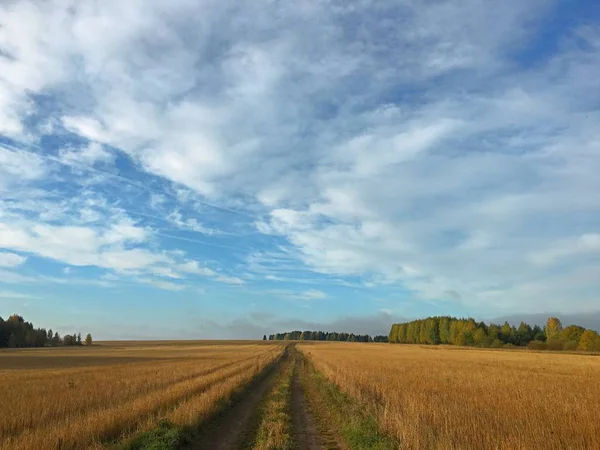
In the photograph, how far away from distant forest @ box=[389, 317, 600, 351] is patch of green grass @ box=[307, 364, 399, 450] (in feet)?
349

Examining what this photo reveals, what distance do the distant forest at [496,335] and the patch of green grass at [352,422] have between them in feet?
349

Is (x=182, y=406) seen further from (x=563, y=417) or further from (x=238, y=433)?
(x=563, y=417)

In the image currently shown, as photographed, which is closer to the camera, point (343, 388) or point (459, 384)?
point (343, 388)

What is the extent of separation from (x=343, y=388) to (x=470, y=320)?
140 metres

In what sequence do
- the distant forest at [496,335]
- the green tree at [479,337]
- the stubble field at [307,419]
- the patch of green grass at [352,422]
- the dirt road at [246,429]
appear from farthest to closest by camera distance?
the green tree at [479,337]
the distant forest at [496,335]
the dirt road at [246,429]
the patch of green grass at [352,422]
the stubble field at [307,419]

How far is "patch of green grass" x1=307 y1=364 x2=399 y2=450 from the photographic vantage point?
1049 cm

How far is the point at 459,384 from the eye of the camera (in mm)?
22516

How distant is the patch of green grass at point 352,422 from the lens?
34.4 ft

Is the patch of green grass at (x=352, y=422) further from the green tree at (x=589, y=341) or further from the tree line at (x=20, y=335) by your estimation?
the tree line at (x=20, y=335)

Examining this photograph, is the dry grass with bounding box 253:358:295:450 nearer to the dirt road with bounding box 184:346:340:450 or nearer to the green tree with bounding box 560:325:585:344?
the dirt road with bounding box 184:346:340:450

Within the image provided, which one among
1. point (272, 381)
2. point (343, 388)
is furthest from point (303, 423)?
point (272, 381)

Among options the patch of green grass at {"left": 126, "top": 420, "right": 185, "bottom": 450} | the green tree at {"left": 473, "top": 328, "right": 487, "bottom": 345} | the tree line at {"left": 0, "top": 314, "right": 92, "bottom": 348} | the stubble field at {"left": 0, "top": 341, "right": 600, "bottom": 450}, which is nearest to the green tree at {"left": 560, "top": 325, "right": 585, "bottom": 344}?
the green tree at {"left": 473, "top": 328, "right": 487, "bottom": 345}

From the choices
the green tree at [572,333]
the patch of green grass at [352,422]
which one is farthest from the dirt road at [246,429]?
the green tree at [572,333]

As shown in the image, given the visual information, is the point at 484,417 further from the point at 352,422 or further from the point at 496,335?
the point at 496,335
